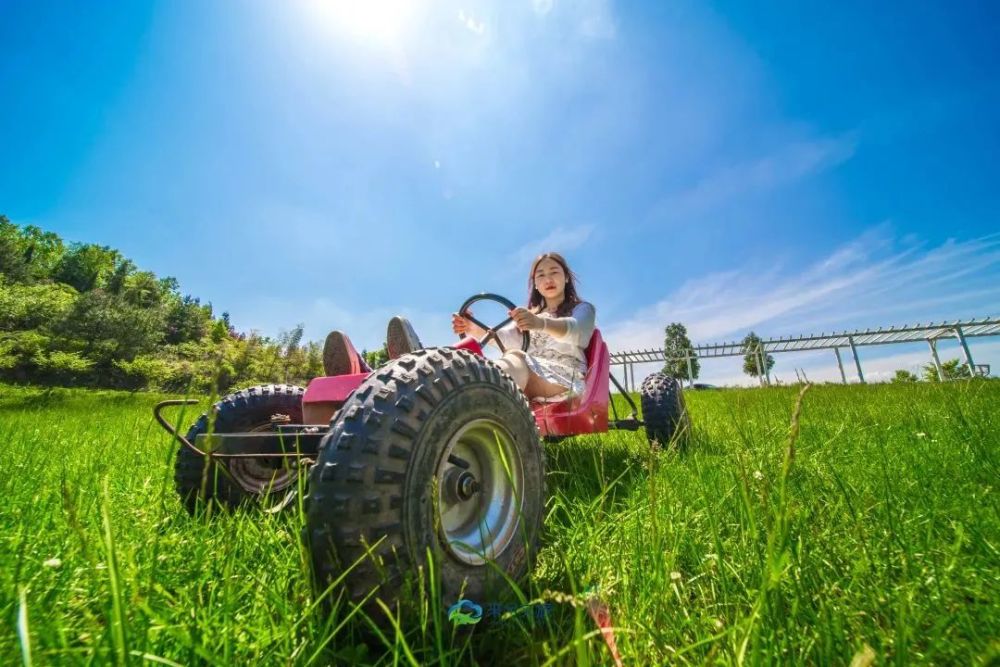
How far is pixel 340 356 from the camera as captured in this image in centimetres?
208

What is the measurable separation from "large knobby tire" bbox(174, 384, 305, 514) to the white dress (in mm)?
1490

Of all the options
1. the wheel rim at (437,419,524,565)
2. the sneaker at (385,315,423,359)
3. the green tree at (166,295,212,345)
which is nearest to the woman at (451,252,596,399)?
the sneaker at (385,315,423,359)

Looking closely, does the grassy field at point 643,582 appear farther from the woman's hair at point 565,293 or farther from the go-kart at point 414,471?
the woman's hair at point 565,293

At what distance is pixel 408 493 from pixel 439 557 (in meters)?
0.17

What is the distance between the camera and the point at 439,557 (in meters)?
1.07

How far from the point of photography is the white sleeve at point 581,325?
3.04 metres

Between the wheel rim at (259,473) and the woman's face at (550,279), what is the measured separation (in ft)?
7.51

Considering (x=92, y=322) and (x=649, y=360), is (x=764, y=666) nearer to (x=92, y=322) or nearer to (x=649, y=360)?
(x=649, y=360)

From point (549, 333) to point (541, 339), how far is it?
448mm

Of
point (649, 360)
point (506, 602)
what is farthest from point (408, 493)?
point (649, 360)

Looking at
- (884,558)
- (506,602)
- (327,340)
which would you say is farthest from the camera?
(327,340)

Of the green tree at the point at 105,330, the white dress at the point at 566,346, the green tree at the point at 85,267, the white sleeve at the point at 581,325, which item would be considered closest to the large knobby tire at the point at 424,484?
the white dress at the point at 566,346

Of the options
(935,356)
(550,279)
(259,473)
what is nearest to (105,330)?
(259,473)

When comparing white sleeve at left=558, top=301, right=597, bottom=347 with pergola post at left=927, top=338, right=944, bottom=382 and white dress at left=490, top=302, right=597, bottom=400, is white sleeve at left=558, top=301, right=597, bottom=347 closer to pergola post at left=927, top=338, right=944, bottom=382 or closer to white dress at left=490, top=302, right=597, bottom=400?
white dress at left=490, top=302, right=597, bottom=400
